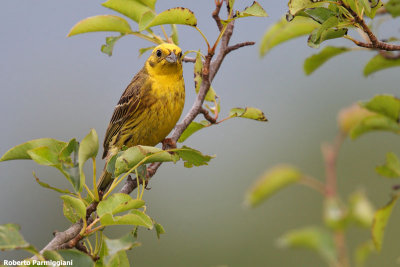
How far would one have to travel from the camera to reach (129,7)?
2.69m

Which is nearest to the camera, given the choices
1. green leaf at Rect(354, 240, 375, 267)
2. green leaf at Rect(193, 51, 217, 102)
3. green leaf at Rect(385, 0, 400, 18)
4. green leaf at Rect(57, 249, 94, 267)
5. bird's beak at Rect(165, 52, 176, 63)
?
green leaf at Rect(354, 240, 375, 267)

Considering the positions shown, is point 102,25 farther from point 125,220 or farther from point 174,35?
point 125,220

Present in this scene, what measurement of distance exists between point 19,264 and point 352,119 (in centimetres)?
116

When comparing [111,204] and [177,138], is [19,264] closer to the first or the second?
[111,204]

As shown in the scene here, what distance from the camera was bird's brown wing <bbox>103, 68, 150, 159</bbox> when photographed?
4.35 metres

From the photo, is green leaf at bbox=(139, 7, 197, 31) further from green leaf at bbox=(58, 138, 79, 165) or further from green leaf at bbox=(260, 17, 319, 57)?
green leaf at bbox=(58, 138, 79, 165)

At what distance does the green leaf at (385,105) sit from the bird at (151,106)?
7.48ft

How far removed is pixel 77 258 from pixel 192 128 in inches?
50.4

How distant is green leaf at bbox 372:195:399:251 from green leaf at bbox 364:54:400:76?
0.65 metres

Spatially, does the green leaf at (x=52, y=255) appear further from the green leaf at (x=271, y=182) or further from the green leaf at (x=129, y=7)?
the green leaf at (x=129, y=7)

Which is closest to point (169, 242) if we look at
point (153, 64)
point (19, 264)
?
point (153, 64)

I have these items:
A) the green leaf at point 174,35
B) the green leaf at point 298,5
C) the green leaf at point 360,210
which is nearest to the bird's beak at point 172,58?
the green leaf at point 174,35

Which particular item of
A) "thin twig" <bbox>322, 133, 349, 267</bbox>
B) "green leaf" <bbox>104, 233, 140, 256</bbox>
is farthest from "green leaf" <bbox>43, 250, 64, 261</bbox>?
"thin twig" <bbox>322, 133, 349, 267</bbox>

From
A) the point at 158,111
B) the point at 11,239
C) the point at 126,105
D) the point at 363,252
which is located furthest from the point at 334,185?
the point at 126,105
